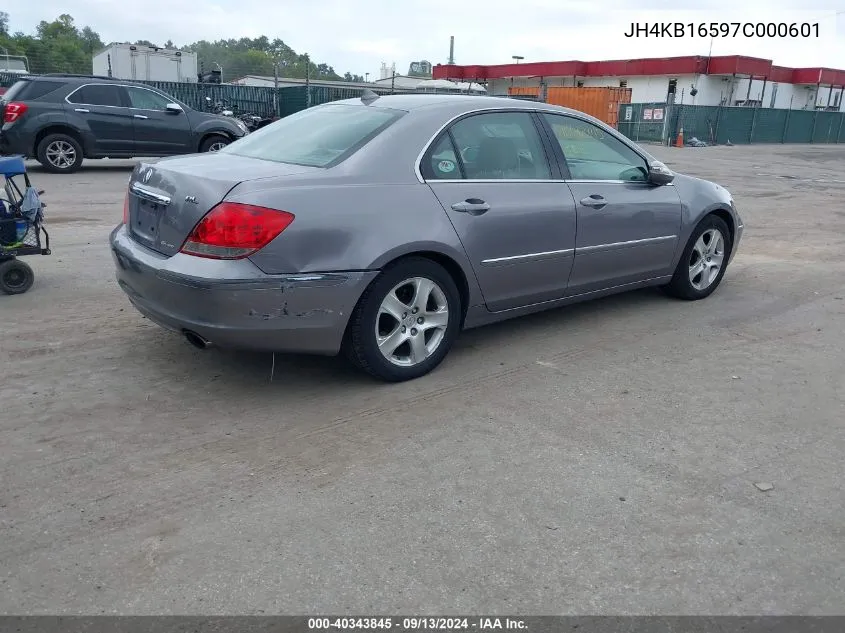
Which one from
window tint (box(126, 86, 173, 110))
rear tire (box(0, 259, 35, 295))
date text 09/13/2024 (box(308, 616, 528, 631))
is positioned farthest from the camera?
window tint (box(126, 86, 173, 110))

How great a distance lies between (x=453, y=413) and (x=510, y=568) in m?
1.33

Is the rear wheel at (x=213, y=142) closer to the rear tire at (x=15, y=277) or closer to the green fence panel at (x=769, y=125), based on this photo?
the rear tire at (x=15, y=277)

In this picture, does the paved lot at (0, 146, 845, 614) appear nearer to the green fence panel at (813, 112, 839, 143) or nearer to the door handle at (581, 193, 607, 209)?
the door handle at (581, 193, 607, 209)

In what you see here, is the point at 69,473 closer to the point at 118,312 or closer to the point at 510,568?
the point at 510,568

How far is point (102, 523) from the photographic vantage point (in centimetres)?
291

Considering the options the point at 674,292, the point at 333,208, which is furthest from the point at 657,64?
the point at 333,208

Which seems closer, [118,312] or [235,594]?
[235,594]

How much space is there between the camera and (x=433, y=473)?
3371 mm

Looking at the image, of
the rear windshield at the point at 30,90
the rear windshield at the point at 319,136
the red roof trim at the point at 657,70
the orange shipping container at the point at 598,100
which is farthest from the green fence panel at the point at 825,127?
the rear windshield at the point at 319,136

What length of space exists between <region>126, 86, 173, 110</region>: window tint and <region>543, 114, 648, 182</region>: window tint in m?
11.1

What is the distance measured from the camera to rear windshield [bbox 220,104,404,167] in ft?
14.3

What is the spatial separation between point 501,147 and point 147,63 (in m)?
27.7

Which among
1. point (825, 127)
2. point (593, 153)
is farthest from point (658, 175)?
point (825, 127)

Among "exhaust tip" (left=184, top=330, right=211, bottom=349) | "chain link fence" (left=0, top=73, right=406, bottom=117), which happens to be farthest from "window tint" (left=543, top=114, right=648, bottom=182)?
"chain link fence" (left=0, top=73, right=406, bottom=117)
